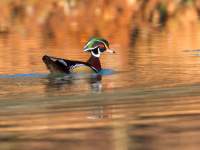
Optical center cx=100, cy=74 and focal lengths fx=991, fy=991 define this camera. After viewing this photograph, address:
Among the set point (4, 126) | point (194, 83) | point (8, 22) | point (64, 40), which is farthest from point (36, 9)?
point (4, 126)

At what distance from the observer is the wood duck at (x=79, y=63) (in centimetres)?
1639

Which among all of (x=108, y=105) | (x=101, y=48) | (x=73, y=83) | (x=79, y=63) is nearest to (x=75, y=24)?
(x=101, y=48)

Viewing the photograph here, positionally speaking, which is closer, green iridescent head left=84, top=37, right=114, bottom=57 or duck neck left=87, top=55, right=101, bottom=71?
duck neck left=87, top=55, right=101, bottom=71

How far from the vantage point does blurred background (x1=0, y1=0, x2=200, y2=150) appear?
366 inches

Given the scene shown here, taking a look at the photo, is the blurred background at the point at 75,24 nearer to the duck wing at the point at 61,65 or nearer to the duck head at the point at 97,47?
the duck head at the point at 97,47

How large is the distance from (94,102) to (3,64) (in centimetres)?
724

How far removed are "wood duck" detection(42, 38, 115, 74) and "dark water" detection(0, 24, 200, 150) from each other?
0.81ft

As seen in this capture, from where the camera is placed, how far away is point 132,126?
988 centimetres

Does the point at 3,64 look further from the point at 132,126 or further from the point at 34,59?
the point at 132,126

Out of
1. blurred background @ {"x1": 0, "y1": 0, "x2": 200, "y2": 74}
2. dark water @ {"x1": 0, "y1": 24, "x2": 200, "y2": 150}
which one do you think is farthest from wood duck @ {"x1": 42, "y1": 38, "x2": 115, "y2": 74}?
blurred background @ {"x1": 0, "y1": 0, "x2": 200, "y2": 74}

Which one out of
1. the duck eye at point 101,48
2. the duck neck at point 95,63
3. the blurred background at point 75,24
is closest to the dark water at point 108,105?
the duck neck at point 95,63

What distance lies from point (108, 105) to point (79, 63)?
5.26m

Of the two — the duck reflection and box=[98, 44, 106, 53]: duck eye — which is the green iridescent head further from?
the duck reflection

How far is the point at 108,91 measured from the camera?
13414mm
